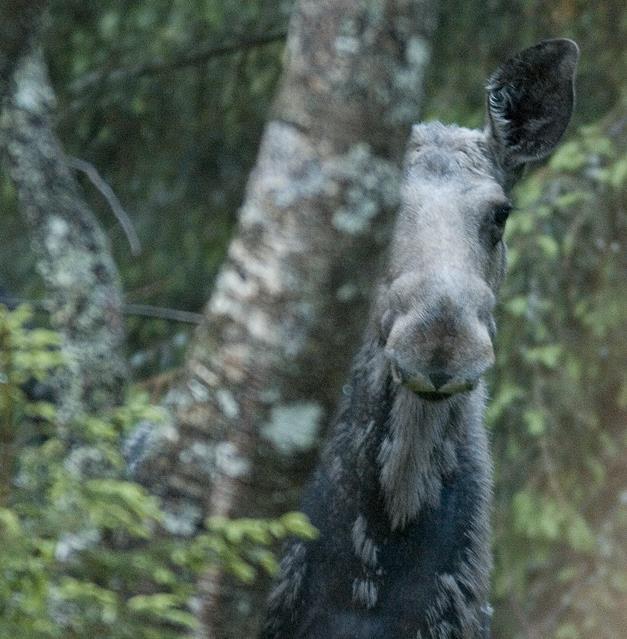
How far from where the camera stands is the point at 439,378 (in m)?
3.80

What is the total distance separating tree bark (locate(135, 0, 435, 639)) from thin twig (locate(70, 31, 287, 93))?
228 inches

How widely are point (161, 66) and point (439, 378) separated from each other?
5.14m

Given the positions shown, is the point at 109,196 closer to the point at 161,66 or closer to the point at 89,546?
the point at 89,546

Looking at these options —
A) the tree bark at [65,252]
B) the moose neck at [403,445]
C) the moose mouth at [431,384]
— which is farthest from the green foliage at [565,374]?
the tree bark at [65,252]

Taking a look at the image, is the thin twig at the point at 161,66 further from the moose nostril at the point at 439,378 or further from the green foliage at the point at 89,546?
the green foliage at the point at 89,546

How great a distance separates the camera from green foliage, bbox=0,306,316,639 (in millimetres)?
2490

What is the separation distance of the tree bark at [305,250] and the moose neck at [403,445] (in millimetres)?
2040

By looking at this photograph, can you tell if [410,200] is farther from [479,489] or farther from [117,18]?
[117,18]

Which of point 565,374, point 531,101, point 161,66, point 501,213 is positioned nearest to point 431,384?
point 501,213

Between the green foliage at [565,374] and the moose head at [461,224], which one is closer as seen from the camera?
the moose head at [461,224]

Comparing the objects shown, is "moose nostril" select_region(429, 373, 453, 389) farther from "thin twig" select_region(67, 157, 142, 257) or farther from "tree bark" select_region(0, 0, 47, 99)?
"tree bark" select_region(0, 0, 47, 99)

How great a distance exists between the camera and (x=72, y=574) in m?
2.65

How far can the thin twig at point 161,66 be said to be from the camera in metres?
8.25

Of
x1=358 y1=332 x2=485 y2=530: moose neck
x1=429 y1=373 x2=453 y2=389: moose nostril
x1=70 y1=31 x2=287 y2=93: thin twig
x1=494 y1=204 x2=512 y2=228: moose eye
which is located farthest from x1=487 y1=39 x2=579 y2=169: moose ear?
x1=70 y1=31 x2=287 y2=93: thin twig
